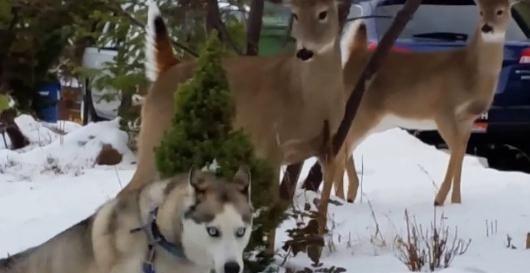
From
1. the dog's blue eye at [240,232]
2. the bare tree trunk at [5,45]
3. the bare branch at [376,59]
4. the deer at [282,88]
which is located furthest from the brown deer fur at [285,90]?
the bare tree trunk at [5,45]

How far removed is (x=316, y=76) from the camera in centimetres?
816

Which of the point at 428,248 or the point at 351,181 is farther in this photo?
the point at 351,181

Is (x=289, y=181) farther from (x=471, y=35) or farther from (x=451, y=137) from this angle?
(x=471, y=35)

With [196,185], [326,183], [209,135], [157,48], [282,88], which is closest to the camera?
[196,185]

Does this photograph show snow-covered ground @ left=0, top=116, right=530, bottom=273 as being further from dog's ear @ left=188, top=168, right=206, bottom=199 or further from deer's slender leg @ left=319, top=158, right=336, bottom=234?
dog's ear @ left=188, top=168, right=206, bottom=199

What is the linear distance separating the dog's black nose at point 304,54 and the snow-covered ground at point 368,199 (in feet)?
3.31

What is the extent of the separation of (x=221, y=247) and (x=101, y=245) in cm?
78

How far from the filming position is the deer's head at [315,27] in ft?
26.9

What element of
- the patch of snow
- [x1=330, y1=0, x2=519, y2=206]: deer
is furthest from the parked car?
[x1=330, y1=0, x2=519, y2=206]: deer

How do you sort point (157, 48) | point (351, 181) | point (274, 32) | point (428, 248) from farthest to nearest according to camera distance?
1. point (274, 32)
2. point (351, 181)
3. point (157, 48)
4. point (428, 248)

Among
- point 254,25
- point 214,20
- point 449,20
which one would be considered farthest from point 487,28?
point 449,20

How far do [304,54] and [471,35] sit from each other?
19.0ft

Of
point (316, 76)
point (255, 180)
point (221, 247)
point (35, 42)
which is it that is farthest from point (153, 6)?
point (35, 42)

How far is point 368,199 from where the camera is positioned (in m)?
9.89
